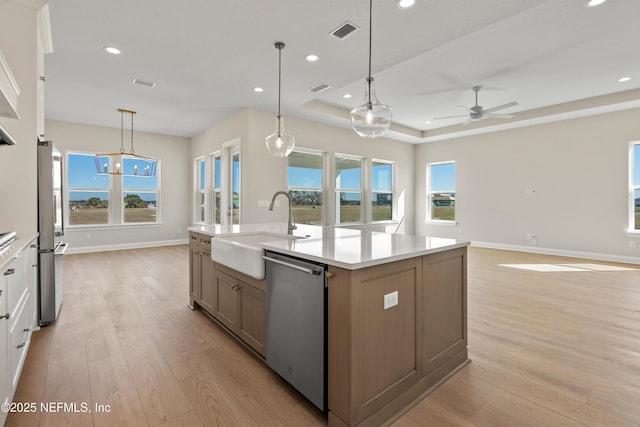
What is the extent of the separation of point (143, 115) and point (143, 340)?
5137mm

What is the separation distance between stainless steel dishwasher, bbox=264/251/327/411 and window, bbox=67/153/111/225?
6974 millimetres

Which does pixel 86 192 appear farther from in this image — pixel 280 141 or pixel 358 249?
pixel 358 249

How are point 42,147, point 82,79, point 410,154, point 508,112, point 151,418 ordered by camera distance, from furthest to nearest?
point 410,154 → point 508,112 → point 82,79 → point 42,147 → point 151,418

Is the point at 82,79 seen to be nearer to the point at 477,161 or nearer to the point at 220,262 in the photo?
the point at 220,262

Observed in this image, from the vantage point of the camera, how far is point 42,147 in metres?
2.81

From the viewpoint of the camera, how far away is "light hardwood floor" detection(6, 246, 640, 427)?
1.64m

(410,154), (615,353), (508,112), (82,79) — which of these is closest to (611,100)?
(508,112)

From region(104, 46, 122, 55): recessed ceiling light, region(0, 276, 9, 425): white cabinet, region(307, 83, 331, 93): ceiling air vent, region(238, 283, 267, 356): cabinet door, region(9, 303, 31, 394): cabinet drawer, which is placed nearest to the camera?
region(0, 276, 9, 425): white cabinet

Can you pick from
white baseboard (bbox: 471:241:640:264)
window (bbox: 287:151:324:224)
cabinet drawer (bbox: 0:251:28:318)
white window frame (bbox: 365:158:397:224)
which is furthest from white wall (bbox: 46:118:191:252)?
white baseboard (bbox: 471:241:640:264)

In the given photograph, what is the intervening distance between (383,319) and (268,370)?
1.01m

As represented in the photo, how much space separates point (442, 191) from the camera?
8.45 metres

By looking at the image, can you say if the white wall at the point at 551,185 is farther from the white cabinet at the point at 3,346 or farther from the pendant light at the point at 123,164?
the white cabinet at the point at 3,346

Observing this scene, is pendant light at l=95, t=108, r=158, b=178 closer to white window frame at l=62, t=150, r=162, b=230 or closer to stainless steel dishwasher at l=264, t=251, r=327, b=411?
white window frame at l=62, t=150, r=162, b=230

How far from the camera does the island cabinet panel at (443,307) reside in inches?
74.0
